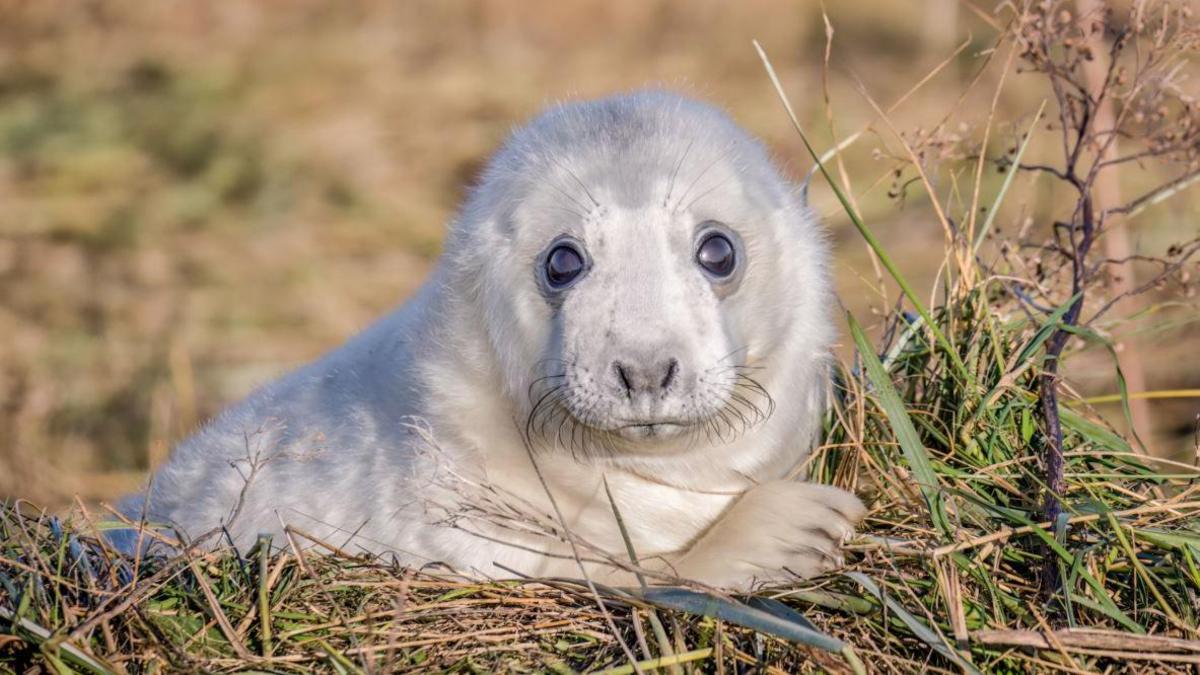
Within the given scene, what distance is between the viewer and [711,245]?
3051 millimetres

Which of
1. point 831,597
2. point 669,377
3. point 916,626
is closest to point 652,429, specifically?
point 669,377

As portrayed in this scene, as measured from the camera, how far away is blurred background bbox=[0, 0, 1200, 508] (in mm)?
6406

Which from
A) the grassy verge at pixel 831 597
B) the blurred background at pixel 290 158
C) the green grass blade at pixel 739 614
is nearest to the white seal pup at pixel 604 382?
the grassy verge at pixel 831 597

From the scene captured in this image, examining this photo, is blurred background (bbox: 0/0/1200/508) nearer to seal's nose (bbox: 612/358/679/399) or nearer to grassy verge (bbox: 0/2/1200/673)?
grassy verge (bbox: 0/2/1200/673)

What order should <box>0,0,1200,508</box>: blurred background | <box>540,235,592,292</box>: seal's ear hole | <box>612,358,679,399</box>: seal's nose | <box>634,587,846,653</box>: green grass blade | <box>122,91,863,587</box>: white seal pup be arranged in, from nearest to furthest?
<box>634,587,846,653</box>: green grass blade → <box>612,358,679,399</box>: seal's nose → <box>122,91,863,587</box>: white seal pup → <box>540,235,592,292</box>: seal's ear hole → <box>0,0,1200,508</box>: blurred background

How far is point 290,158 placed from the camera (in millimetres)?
8961

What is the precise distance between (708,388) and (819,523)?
36 cm

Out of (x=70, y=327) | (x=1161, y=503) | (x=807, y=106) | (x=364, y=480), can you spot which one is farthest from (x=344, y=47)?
(x=1161, y=503)

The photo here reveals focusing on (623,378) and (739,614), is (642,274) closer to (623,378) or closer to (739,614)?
(623,378)

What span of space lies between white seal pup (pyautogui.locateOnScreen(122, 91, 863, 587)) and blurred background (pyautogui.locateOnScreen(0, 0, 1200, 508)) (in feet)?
2.03

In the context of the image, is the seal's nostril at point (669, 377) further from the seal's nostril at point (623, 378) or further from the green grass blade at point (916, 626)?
the green grass blade at point (916, 626)

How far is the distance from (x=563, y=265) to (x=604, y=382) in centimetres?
35

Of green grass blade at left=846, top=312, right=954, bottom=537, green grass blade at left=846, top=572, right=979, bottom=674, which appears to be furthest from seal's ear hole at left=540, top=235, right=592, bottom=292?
green grass blade at left=846, top=572, right=979, bottom=674

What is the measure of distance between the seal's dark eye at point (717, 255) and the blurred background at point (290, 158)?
794 millimetres
